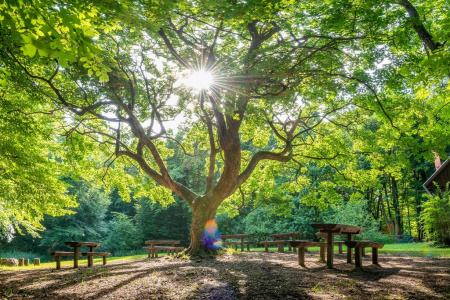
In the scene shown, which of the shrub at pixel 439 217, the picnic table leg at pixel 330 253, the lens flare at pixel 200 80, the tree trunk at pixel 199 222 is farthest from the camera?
the shrub at pixel 439 217

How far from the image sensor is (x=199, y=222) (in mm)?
12211

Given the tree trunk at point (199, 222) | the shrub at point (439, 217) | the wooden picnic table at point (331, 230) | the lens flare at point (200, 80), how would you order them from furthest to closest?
1. the shrub at point (439, 217)
2. the tree trunk at point (199, 222)
3. the lens flare at point (200, 80)
4. the wooden picnic table at point (331, 230)

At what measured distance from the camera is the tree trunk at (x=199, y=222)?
12.0 metres

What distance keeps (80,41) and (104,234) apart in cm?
3589

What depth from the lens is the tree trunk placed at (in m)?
12.0

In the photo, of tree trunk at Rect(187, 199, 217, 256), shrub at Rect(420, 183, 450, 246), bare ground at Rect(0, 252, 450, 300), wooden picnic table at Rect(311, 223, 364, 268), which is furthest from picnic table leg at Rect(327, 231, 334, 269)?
shrub at Rect(420, 183, 450, 246)

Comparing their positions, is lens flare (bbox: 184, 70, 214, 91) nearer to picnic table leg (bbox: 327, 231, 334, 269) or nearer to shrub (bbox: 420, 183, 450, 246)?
picnic table leg (bbox: 327, 231, 334, 269)

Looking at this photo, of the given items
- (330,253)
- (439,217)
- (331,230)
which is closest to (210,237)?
(330,253)

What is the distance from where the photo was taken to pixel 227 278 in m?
6.48

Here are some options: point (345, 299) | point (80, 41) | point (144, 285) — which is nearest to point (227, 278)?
point (144, 285)

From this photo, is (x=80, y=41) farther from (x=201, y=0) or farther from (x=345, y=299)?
(x=345, y=299)

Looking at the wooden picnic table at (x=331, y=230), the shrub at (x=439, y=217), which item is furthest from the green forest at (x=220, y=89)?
the wooden picnic table at (x=331, y=230)

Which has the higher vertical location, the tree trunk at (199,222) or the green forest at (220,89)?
the green forest at (220,89)

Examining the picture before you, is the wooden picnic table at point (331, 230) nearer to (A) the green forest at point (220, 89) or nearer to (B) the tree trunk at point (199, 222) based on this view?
(A) the green forest at point (220, 89)
